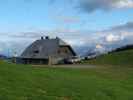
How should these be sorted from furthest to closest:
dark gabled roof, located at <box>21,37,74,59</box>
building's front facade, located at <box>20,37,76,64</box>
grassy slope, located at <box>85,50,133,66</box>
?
dark gabled roof, located at <box>21,37,74,59</box>, building's front facade, located at <box>20,37,76,64</box>, grassy slope, located at <box>85,50,133,66</box>

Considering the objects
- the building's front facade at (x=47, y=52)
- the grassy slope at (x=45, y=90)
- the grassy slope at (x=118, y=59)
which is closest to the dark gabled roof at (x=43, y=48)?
the building's front facade at (x=47, y=52)

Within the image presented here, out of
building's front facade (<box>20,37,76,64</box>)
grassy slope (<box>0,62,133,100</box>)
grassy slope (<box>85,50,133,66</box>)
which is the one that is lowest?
grassy slope (<box>0,62,133,100</box>)

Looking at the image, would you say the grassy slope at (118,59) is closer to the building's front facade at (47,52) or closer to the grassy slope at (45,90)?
the building's front facade at (47,52)

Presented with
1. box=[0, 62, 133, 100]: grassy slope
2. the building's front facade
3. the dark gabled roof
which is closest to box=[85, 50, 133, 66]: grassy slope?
the building's front facade

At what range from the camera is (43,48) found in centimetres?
9650

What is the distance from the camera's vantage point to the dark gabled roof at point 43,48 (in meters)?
93.7

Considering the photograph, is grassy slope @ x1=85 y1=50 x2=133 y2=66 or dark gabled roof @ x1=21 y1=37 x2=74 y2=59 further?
dark gabled roof @ x1=21 y1=37 x2=74 y2=59

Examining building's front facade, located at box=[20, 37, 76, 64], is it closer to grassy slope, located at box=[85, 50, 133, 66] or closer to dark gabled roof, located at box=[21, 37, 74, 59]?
dark gabled roof, located at box=[21, 37, 74, 59]

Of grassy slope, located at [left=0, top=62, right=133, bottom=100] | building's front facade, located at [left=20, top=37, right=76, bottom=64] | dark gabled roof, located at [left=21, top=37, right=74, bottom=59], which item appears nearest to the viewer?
grassy slope, located at [left=0, top=62, right=133, bottom=100]

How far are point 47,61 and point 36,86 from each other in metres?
70.1

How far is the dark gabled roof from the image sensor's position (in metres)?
93.7

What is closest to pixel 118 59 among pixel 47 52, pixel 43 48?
pixel 47 52

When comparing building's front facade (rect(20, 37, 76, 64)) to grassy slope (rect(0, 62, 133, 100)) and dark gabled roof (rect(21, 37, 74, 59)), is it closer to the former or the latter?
dark gabled roof (rect(21, 37, 74, 59))

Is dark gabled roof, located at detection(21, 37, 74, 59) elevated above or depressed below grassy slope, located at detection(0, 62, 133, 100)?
above
